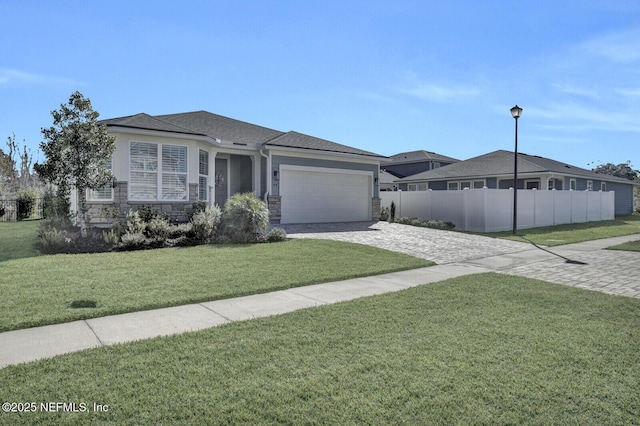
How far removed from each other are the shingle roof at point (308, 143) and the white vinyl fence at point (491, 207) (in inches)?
137

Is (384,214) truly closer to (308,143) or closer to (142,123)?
(308,143)

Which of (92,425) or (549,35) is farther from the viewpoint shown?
(549,35)

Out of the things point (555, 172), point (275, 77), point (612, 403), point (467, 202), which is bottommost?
point (612, 403)

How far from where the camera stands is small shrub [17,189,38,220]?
21.0 m

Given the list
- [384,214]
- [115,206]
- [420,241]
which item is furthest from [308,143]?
[115,206]

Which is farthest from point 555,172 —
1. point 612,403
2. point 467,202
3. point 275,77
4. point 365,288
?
point 612,403

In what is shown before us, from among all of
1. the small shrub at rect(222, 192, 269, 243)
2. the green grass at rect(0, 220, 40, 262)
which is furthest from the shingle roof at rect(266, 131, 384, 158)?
the green grass at rect(0, 220, 40, 262)

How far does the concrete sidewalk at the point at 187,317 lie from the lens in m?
3.97

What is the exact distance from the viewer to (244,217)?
39.4ft

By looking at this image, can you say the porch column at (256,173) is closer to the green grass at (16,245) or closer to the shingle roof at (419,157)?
the green grass at (16,245)

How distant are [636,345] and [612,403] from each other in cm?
167

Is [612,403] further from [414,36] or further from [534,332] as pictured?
[414,36]

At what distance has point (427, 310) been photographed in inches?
209

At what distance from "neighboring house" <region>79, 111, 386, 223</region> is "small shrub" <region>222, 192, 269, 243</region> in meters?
2.41
